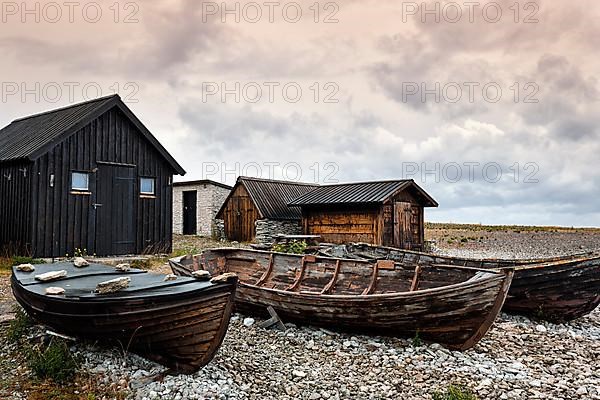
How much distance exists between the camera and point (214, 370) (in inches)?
262

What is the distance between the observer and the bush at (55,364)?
632cm

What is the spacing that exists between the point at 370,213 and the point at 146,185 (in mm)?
7956

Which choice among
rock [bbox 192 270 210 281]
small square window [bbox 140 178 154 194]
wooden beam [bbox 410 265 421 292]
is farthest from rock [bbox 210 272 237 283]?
small square window [bbox 140 178 154 194]

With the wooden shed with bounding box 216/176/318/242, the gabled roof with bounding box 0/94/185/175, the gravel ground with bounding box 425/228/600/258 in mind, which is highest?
the gabled roof with bounding box 0/94/185/175

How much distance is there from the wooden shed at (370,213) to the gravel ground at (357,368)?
429 inches

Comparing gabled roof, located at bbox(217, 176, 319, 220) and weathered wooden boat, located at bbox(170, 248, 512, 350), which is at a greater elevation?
gabled roof, located at bbox(217, 176, 319, 220)

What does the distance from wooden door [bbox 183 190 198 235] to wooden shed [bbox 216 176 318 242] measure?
2.77 metres

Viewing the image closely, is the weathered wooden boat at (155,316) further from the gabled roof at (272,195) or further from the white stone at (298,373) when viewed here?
the gabled roof at (272,195)

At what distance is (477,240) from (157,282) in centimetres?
3030

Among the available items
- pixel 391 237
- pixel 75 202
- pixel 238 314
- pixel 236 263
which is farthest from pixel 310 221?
pixel 238 314

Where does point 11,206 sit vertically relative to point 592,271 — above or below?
above

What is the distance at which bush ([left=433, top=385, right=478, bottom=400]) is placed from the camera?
233 inches

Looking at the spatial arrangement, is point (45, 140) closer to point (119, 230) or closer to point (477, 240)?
point (119, 230)

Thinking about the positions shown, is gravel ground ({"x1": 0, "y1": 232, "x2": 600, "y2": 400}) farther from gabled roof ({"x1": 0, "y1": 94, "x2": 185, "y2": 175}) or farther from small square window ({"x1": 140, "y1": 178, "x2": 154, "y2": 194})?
small square window ({"x1": 140, "y1": 178, "x2": 154, "y2": 194})
